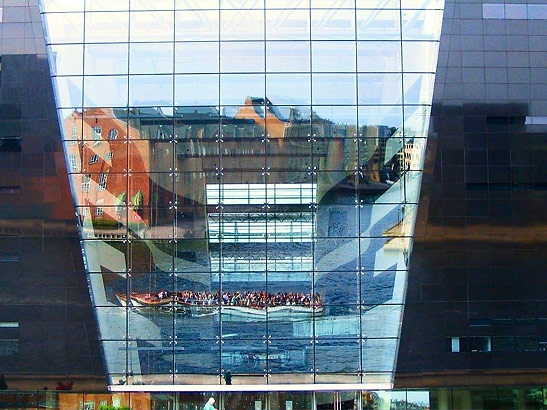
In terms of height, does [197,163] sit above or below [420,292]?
above

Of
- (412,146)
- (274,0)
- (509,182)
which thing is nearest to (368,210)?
(412,146)

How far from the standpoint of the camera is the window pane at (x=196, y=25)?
20.8 metres

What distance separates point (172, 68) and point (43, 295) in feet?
23.6

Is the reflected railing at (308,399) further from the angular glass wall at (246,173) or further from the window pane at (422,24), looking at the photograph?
the window pane at (422,24)

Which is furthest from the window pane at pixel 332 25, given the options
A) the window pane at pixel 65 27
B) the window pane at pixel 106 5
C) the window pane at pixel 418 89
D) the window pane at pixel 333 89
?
the window pane at pixel 65 27

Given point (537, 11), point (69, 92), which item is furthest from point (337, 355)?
point (537, 11)

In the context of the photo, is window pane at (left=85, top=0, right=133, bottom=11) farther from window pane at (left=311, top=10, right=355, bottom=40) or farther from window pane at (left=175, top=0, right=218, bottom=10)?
window pane at (left=311, top=10, right=355, bottom=40)

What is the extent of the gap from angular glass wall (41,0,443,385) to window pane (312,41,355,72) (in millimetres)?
39

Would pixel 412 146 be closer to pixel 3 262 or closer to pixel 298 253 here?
pixel 298 253

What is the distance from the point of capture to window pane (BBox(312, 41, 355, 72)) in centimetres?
2080

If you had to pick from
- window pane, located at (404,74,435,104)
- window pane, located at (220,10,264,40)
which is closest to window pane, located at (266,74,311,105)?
window pane, located at (220,10,264,40)

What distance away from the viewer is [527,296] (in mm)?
20750

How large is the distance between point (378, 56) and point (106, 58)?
7473 millimetres

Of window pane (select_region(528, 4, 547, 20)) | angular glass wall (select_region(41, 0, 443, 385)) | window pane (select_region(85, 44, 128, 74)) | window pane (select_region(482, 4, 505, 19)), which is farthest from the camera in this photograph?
window pane (select_region(528, 4, 547, 20))
